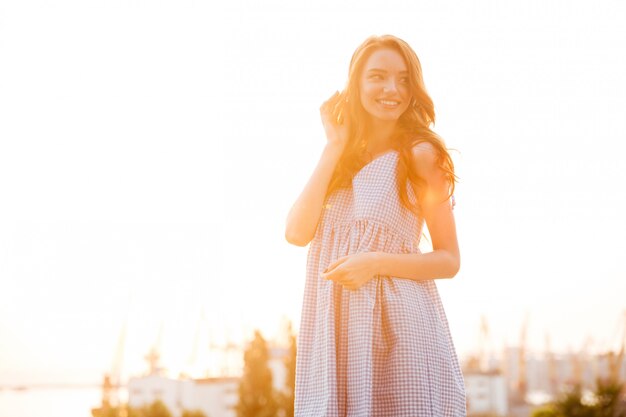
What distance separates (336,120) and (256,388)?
1810 inches

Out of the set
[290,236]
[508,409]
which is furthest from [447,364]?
[508,409]

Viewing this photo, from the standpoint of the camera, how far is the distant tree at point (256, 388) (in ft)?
154

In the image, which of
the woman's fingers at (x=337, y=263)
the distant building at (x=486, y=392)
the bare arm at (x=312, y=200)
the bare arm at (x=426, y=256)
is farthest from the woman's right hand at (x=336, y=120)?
the distant building at (x=486, y=392)

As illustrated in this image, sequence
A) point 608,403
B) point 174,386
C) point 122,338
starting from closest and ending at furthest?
point 608,403 < point 174,386 < point 122,338

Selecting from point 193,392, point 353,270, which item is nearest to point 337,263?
point 353,270

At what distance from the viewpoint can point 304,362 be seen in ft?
8.39

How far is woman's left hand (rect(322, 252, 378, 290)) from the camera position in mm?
2389

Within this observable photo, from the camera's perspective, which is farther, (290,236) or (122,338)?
(122,338)

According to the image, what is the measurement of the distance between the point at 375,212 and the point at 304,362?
19.5 inches

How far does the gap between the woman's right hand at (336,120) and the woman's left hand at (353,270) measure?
1.41 feet

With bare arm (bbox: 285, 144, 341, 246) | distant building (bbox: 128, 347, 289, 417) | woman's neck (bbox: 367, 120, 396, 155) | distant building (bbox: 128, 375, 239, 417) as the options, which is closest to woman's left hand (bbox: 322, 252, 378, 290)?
bare arm (bbox: 285, 144, 341, 246)

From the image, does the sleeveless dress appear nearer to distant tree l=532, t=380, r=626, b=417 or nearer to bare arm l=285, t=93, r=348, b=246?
bare arm l=285, t=93, r=348, b=246

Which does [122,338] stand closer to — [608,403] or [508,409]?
[508,409]

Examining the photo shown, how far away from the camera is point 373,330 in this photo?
244cm
